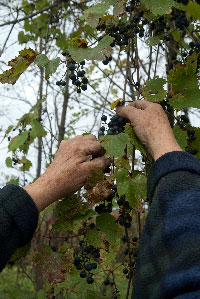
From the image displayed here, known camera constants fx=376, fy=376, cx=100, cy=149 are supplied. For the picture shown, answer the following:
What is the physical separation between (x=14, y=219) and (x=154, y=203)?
0.48 metres

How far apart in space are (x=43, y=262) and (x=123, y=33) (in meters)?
1.16

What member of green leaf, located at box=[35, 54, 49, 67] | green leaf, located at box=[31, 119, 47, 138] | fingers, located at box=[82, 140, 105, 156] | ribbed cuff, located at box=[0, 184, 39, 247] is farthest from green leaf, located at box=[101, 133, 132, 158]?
green leaf, located at box=[31, 119, 47, 138]

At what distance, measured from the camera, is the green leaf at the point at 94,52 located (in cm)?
158

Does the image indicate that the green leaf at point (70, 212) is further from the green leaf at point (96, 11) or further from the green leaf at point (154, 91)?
the green leaf at point (96, 11)

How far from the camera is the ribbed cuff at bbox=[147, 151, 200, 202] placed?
43.8 inches

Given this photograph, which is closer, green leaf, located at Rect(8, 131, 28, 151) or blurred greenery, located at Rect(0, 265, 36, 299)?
green leaf, located at Rect(8, 131, 28, 151)

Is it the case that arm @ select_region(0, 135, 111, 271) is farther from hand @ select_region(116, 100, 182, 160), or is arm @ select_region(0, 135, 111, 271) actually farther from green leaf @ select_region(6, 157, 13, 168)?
green leaf @ select_region(6, 157, 13, 168)

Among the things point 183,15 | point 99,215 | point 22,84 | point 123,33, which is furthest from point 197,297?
point 22,84

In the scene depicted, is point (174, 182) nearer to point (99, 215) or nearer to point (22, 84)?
point (99, 215)

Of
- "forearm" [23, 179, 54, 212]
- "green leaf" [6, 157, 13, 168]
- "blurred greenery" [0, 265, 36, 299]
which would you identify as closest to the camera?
"forearm" [23, 179, 54, 212]

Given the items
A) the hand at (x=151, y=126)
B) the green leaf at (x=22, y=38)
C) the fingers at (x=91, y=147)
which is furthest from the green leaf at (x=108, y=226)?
the green leaf at (x=22, y=38)

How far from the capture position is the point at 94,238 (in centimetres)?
170

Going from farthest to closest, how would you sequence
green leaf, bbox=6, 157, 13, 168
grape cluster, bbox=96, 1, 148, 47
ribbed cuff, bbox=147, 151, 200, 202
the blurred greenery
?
the blurred greenery, green leaf, bbox=6, 157, 13, 168, grape cluster, bbox=96, 1, 148, 47, ribbed cuff, bbox=147, 151, 200, 202

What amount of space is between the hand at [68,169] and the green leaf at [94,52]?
342 mm
